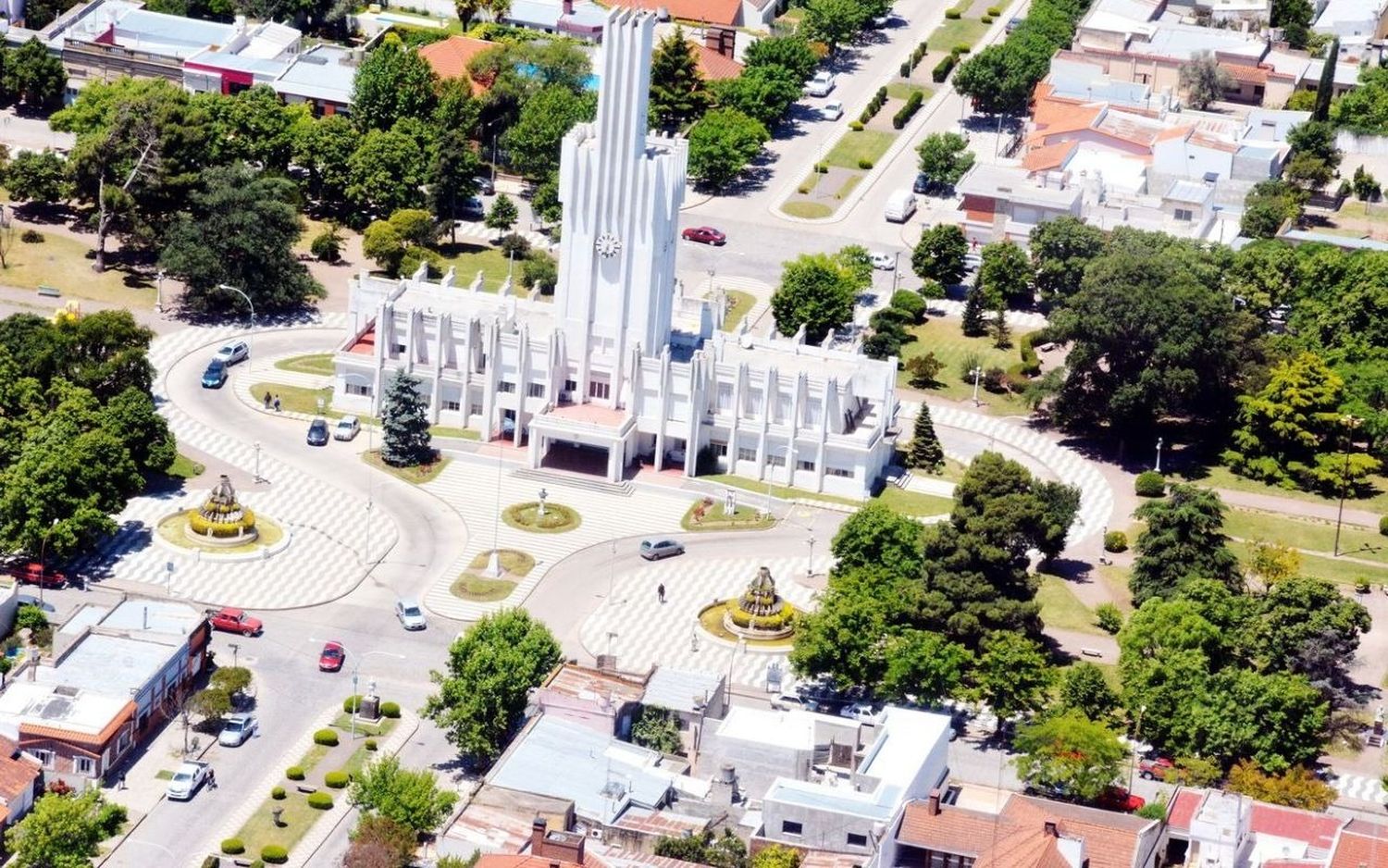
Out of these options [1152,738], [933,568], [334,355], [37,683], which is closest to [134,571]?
[37,683]

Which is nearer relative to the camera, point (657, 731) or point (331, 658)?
point (657, 731)

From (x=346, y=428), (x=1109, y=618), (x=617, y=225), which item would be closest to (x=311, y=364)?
(x=346, y=428)

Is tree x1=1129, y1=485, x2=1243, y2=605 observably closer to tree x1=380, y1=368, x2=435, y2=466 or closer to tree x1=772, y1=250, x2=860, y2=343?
tree x1=772, y1=250, x2=860, y2=343

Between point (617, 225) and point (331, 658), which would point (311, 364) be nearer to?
point (617, 225)

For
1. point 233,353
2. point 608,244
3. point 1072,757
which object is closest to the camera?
point 1072,757

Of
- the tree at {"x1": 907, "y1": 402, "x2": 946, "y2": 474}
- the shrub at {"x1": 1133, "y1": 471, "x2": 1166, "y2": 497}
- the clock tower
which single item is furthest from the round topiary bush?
the clock tower

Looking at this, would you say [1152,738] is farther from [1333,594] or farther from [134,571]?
[134,571]
